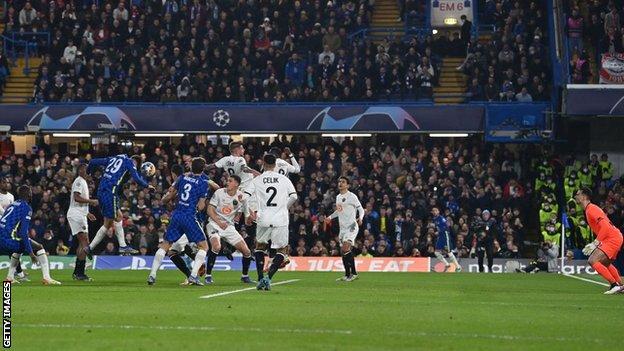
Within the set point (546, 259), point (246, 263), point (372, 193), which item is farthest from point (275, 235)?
point (372, 193)

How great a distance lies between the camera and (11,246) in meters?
22.1

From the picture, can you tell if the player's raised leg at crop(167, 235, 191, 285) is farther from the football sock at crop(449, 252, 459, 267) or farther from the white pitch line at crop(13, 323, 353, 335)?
the football sock at crop(449, 252, 459, 267)

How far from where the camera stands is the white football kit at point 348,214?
89.7 feet

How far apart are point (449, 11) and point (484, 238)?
14.0m

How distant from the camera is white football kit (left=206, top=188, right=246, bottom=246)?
79.5 feet

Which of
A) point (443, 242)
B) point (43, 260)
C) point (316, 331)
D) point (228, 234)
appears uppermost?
point (316, 331)

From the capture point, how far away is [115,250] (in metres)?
37.7

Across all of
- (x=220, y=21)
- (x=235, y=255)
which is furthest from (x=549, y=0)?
(x=235, y=255)

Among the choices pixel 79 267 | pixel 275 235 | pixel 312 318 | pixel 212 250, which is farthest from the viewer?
pixel 79 267

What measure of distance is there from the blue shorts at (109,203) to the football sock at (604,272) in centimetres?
1050

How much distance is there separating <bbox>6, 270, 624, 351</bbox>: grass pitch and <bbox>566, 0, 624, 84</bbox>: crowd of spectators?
63.2ft

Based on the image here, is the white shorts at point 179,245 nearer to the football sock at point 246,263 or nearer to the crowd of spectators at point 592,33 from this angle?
the football sock at point 246,263

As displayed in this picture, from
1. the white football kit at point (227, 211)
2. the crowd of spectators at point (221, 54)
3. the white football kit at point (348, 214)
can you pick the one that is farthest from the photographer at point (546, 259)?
the white football kit at point (227, 211)

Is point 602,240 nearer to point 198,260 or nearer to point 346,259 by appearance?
point 346,259
